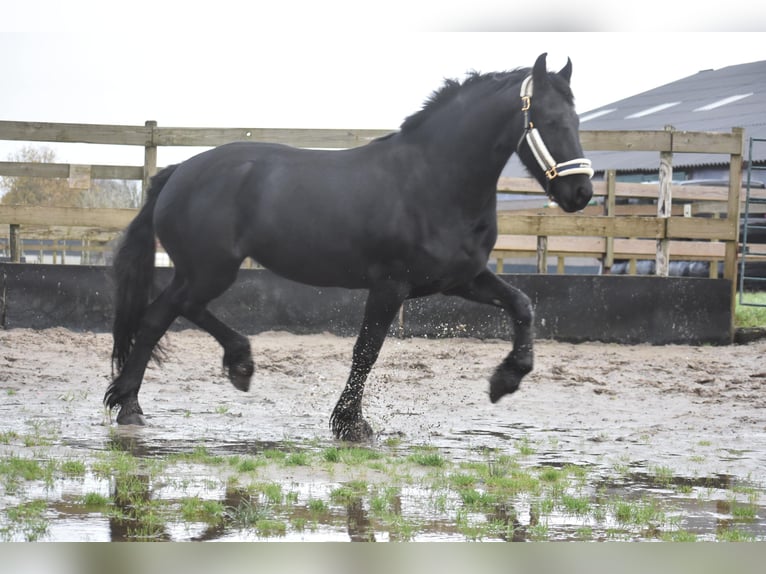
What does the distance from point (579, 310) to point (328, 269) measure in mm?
3519

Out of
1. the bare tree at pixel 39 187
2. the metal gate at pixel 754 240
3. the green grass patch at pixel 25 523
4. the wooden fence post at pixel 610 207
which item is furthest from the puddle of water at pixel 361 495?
the metal gate at pixel 754 240

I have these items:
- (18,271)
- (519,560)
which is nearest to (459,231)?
(519,560)

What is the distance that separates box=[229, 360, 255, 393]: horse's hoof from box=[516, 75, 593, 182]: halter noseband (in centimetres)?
165

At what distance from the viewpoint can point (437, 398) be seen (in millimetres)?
5836

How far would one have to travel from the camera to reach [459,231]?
4516 millimetres

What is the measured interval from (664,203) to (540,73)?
4.05 meters

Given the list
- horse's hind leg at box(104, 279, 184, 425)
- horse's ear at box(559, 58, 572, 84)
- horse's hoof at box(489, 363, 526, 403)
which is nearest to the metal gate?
horse's hoof at box(489, 363, 526, 403)

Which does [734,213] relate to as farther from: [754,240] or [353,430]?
[353,430]

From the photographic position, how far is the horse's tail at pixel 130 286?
5.08 metres

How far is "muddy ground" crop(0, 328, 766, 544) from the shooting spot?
4.44 meters

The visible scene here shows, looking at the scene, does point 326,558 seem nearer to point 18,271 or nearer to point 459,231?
point 459,231

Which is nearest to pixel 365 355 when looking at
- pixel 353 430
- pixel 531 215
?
pixel 353 430

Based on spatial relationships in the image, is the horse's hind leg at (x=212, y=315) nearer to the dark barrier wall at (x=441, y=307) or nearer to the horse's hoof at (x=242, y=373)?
the horse's hoof at (x=242, y=373)

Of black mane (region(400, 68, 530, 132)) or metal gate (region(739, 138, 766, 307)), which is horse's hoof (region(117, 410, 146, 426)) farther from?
metal gate (region(739, 138, 766, 307))
